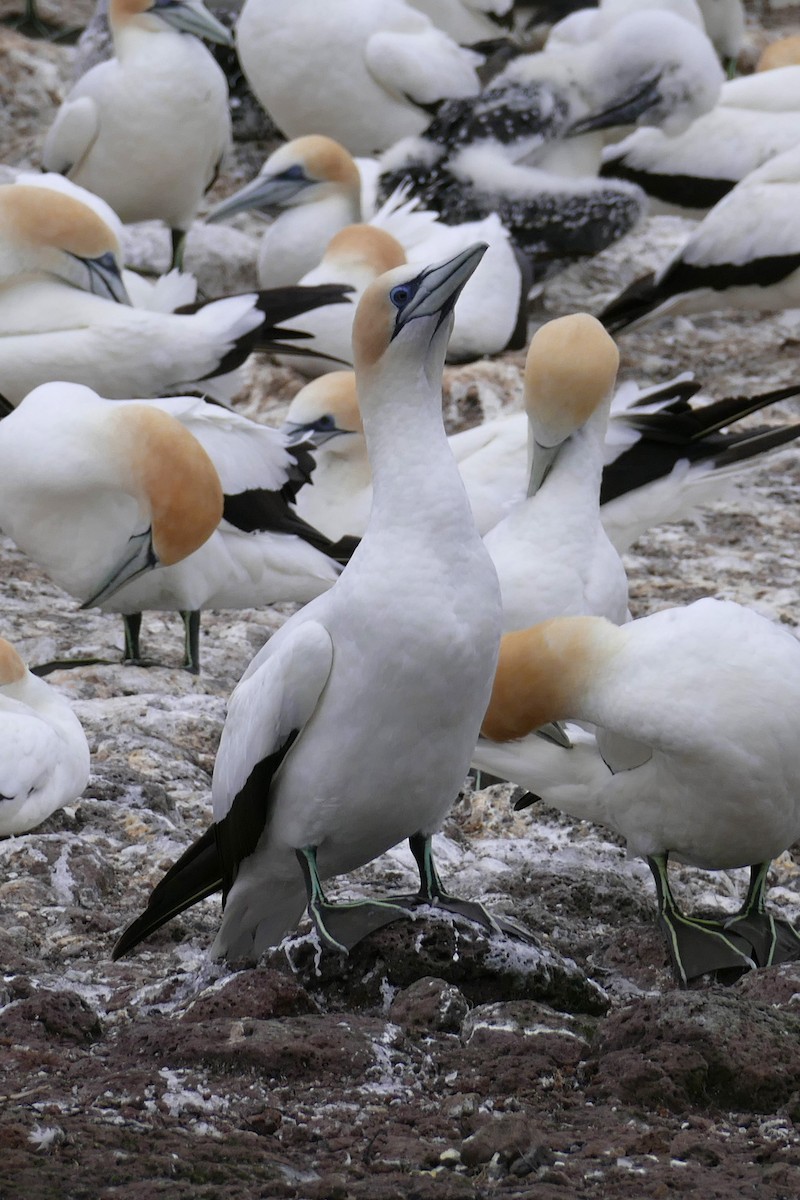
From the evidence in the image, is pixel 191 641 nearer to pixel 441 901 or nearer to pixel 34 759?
pixel 34 759

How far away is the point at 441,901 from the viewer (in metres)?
3.16

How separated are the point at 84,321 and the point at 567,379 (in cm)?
203

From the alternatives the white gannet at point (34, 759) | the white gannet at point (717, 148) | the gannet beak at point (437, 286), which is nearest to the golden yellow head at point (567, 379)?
the white gannet at point (34, 759)

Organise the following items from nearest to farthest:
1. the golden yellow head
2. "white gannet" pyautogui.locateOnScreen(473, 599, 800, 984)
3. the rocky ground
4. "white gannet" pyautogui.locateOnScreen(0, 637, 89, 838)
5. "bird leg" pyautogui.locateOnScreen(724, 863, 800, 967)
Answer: the rocky ground < "white gannet" pyautogui.locateOnScreen(473, 599, 800, 984) < "bird leg" pyautogui.locateOnScreen(724, 863, 800, 967) < "white gannet" pyautogui.locateOnScreen(0, 637, 89, 838) < the golden yellow head

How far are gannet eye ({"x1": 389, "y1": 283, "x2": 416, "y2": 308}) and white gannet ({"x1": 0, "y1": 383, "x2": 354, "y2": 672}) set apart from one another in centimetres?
182

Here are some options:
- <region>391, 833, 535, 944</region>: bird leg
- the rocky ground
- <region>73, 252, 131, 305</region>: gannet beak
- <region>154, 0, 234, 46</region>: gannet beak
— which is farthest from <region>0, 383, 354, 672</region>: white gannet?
<region>154, 0, 234, 46</region>: gannet beak

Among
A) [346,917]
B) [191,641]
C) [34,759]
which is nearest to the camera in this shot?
[346,917]

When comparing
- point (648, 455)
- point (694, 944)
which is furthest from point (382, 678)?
point (648, 455)

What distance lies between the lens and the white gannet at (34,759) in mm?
3645

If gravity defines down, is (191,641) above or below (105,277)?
below

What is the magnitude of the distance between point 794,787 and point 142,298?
14.5 ft

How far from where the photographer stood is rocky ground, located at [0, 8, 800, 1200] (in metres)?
2.19

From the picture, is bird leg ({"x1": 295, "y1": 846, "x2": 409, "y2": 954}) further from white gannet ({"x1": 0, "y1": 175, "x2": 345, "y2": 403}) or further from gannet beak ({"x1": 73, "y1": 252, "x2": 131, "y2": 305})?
gannet beak ({"x1": 73, "y1": 252, "x2": 131, "y2": 305})

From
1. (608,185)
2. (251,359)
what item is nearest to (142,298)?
(251,359)
